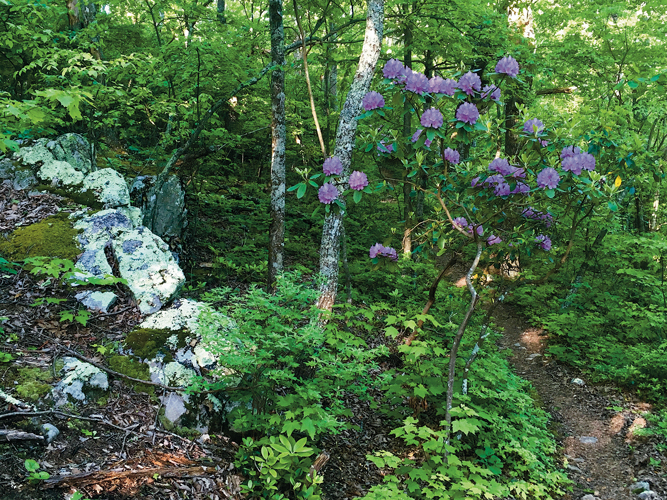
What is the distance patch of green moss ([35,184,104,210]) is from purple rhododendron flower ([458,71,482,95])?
4.87 meters

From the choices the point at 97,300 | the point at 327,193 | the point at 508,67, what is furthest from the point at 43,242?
Result: the point at 508,67

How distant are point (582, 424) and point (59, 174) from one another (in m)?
8.20

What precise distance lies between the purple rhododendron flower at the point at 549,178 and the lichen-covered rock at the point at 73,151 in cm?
617

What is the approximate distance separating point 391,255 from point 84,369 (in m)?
2.79

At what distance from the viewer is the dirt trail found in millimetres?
4516

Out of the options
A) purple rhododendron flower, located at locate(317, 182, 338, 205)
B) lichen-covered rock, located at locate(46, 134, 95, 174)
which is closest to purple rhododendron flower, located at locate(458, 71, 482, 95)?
purple rhododendron flower, located at locate(317, 182, 338, 205)

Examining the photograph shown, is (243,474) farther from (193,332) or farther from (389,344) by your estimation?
(389,344)

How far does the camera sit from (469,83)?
10.3 feet

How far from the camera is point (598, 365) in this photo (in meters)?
6.88

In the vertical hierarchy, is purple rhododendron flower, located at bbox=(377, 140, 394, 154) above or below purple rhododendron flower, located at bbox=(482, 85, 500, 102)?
below

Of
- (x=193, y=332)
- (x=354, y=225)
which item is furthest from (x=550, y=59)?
(x=193, y=332)

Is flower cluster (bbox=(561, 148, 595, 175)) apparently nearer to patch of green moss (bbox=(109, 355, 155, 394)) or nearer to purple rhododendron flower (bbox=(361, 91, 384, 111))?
purple rhododendron flower (bbox=(361, 91, 384, 111))

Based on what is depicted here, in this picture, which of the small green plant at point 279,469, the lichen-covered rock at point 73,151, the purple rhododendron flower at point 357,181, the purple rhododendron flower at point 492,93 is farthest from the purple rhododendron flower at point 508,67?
the lichen-covered rock at point 73,151

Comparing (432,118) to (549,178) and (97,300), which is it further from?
(97,300)
